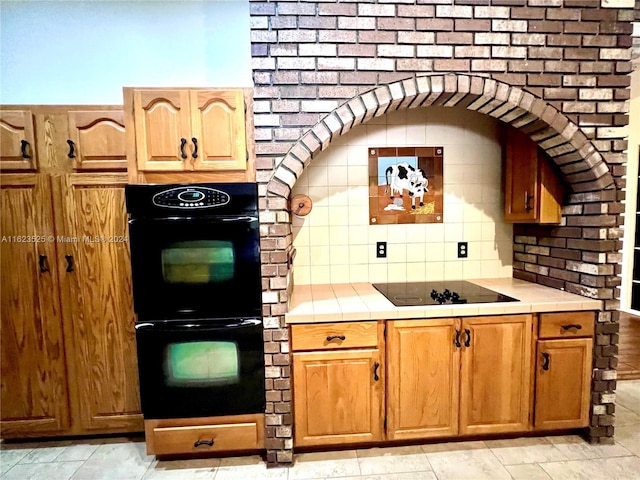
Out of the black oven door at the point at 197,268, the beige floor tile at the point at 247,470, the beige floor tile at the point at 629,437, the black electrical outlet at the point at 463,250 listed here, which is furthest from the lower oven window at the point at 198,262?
the beige floor tile at the point at 629,437

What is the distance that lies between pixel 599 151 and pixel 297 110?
69.4 inches

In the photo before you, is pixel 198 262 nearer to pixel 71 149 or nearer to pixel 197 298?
pixel 197 298

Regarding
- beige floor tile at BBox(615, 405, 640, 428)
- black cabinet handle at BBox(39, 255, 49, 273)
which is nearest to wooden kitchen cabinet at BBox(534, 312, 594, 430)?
beige floor tile at BBox(615, 405, 640, 428)

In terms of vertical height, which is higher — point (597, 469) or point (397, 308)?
point (397, 308)

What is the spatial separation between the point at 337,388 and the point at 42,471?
5.94 feet

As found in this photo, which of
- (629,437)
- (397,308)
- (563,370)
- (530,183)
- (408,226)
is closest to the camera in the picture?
(397,308)

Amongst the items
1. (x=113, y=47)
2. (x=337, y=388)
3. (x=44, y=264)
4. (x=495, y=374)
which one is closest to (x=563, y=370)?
(x=495, y=374)

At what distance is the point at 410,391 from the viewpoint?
182cm

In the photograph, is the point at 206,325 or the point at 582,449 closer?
the point at 206,325

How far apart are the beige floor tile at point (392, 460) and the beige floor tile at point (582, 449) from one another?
2.81 feet

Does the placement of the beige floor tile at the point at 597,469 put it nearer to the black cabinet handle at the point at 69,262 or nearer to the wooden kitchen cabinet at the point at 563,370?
the wooden kitchen cabinet at the point at 563,370

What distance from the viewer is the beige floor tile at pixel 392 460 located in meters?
1.75

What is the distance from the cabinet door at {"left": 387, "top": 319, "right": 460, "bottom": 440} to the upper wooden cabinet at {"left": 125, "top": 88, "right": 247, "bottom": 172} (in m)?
1.36

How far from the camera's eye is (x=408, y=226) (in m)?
2.43
